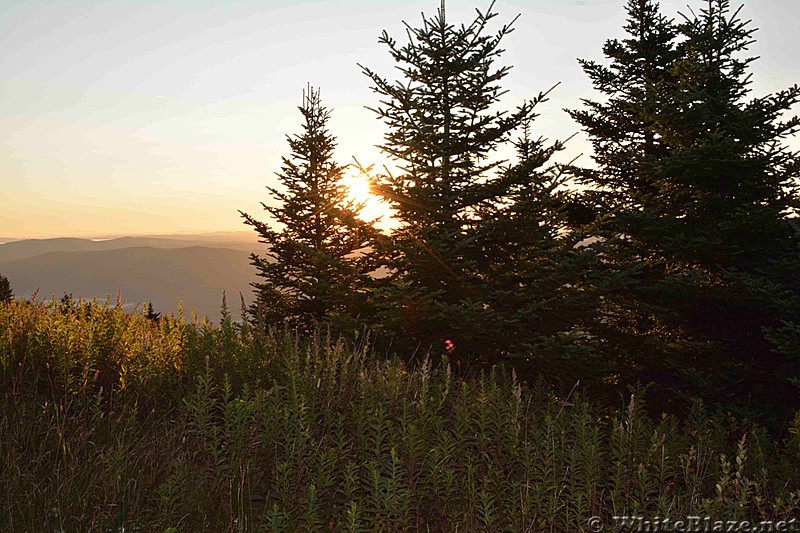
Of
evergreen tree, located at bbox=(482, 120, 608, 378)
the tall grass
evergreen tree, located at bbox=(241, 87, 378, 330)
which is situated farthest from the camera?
evergreen tree, located at bbox=(241, 87, 378, 330)

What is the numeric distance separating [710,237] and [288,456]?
10.3 m

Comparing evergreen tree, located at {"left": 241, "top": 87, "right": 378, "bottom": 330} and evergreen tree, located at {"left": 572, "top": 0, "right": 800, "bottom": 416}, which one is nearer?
evergreen tree, located at {"left": 572, "top": 0, "right": 800, "bottom": 416}

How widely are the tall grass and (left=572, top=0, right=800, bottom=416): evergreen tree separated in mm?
5748

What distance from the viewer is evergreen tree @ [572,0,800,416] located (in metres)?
10.9

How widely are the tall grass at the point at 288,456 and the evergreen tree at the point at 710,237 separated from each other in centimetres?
575

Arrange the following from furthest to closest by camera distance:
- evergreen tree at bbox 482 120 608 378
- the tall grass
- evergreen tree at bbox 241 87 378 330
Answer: evergreen tree at bbox 241 87 378 330 → evergreen tree at bbox 482 120 608 378 → the tall grass

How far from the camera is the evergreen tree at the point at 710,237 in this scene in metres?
10.9

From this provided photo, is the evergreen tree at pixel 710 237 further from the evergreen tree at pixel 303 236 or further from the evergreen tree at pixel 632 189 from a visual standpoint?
the evergreen tree at pixel 303 236

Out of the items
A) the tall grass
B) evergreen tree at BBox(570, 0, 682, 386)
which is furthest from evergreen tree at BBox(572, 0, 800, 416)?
the tall grass

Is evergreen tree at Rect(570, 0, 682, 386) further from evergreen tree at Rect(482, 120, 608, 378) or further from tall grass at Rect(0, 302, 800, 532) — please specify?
tall grass at Rect(0, 302, 800, 532)

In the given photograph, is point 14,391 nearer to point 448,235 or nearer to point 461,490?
point 461,490

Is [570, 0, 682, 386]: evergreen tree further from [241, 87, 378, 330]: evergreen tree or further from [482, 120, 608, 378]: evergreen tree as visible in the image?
[241, 87, 378, 330]: evergreen tree

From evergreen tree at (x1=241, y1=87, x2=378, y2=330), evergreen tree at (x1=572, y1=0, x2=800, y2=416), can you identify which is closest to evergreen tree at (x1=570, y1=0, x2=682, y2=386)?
evergreen tree at (x1=572, y1=0, x2=800, y2=416)

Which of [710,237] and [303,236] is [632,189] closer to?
[710,237]
